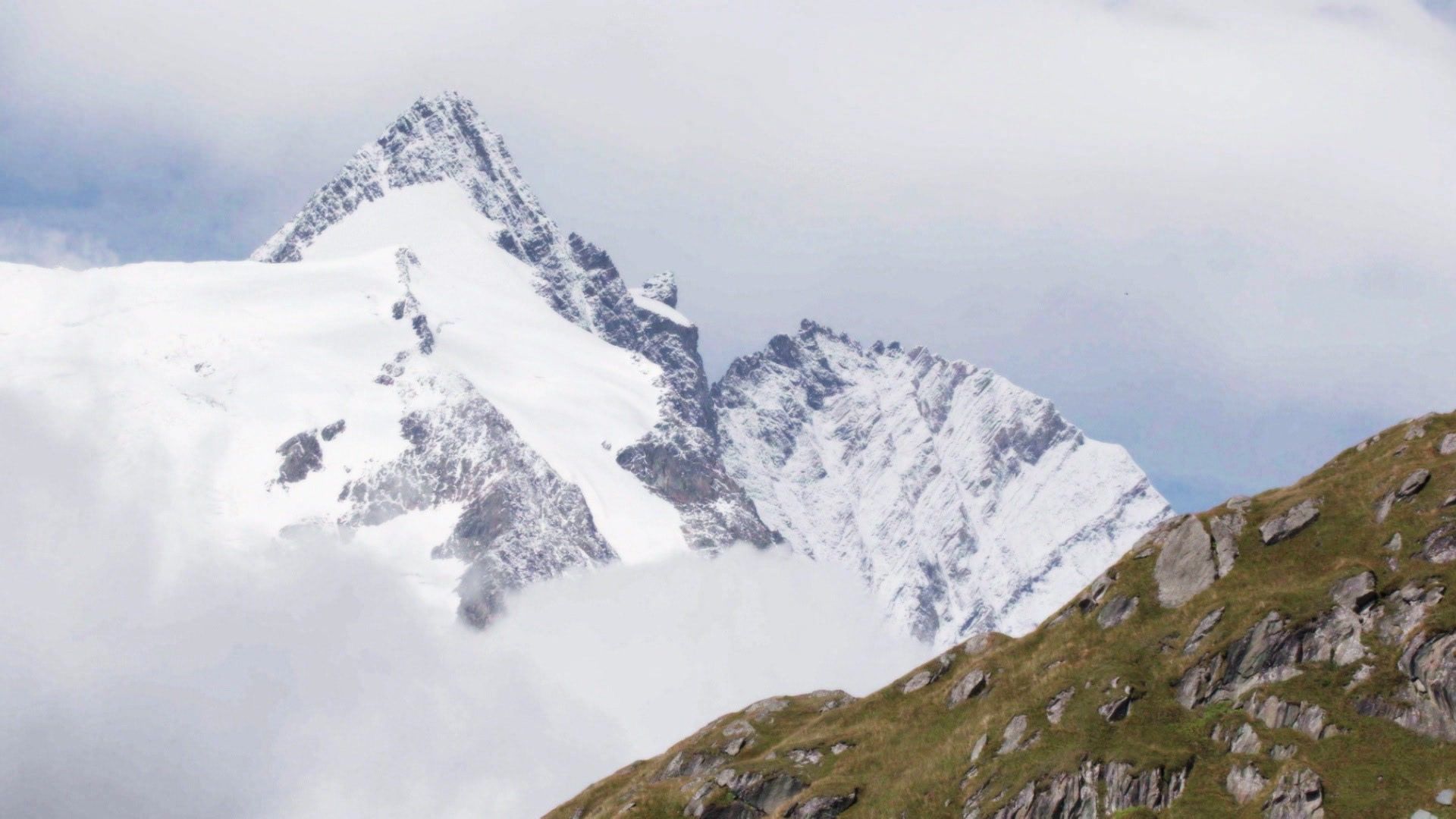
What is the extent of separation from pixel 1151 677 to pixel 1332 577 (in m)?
11.0

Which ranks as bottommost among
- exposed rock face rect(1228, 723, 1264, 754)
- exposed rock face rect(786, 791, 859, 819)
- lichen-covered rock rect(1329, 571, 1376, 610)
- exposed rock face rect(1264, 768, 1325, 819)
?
exposed rock face rect(1264, 768, 1325, 819)

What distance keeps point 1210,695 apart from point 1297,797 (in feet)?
37.3

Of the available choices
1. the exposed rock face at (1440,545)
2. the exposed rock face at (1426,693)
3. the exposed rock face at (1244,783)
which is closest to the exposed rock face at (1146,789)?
the exposed rock face at (1244,783)

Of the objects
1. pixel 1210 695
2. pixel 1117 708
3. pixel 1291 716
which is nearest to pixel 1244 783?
pixel 1291 716

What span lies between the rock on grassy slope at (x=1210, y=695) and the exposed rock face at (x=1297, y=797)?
8cm

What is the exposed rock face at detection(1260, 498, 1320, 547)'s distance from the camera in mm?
A: 87938

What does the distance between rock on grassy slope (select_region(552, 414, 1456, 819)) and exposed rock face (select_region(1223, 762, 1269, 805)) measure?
3.5 inches

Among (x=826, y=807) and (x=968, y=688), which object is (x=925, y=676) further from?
(x=826, y=807)

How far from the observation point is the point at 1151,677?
272ft

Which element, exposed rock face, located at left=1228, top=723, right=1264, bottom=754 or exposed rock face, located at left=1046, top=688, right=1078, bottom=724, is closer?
exposed rock face, located at left=1228, top=723, right=1264, bottom=754

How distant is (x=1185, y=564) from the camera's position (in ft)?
299

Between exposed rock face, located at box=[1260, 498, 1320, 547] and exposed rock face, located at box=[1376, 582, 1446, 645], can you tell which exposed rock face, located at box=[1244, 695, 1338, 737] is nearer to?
exposed rock face, located at box=[1376, 582, 1446, 645]

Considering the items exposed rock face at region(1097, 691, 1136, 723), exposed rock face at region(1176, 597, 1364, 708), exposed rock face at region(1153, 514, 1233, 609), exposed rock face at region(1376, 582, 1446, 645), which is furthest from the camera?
exposed rock face at region(1153, 514, 1233, 609)

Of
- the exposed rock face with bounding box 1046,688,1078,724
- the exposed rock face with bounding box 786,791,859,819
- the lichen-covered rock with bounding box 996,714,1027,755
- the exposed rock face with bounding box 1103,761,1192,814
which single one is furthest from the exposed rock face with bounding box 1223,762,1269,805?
the exposed rock face with bounding box 786,791,859,819
